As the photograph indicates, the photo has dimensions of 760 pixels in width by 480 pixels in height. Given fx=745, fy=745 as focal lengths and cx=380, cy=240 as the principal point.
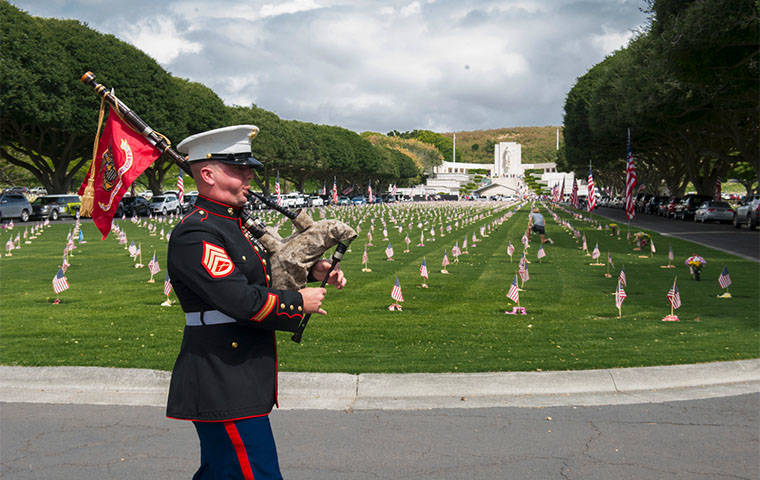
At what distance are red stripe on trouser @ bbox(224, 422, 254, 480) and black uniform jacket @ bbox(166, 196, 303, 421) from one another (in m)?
0.06

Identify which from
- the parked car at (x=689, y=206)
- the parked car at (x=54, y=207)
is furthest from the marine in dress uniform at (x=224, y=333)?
the parked car at (x=689, y=206)

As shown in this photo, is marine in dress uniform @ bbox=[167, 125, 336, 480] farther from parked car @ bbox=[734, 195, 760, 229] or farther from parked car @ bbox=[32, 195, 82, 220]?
parked car @ bbox=[32, 195, 82, 220]

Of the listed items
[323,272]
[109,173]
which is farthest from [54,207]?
[323,272]

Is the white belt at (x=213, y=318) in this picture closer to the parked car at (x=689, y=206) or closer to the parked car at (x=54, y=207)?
the parked car at (x=54, y=207)

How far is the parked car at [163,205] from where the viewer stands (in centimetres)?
5319

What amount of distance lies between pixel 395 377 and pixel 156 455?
2.51 m

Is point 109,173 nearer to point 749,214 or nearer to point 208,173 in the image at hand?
point 208,173

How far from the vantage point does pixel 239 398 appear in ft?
10.6

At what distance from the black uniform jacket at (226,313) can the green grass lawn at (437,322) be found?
413 cm

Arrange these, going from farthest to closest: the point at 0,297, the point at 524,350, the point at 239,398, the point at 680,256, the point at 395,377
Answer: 1. the point at 680,256
2. the point at 0,297
3. the point at 524,350
4. the point at 395,377
5. the point at 239,398

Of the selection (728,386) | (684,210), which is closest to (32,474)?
(728,386)

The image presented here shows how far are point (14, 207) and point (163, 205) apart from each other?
12636 millimetres

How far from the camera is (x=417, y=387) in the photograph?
6945 mm

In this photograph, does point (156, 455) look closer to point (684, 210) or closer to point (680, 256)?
point (680, 256)
